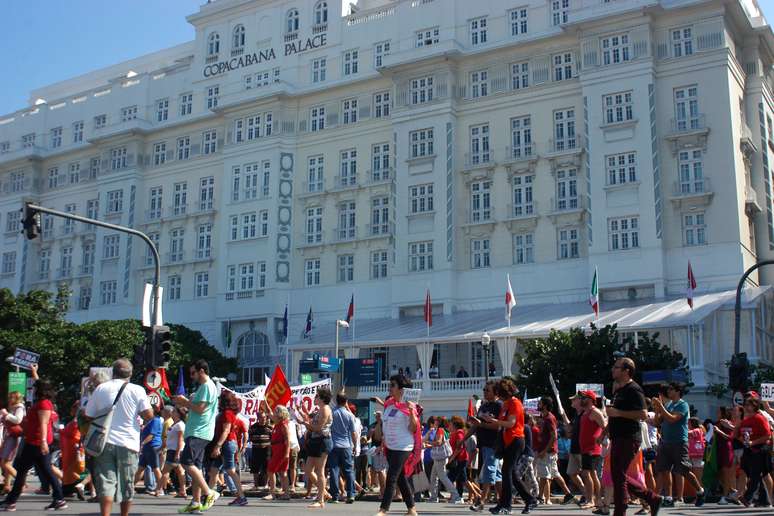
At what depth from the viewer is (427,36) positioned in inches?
1967

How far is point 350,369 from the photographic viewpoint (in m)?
39.4

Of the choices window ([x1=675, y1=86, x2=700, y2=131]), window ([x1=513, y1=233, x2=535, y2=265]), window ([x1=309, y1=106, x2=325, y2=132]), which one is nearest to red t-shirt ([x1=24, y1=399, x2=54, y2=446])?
window ([x1=513, y1=233, x2=535, y2=265])

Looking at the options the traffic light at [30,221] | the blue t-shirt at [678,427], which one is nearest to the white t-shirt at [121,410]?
the blue t-shirt at [678,427]

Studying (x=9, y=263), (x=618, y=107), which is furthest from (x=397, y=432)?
(x=9, y=263)

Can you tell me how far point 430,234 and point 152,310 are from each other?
1012 inches

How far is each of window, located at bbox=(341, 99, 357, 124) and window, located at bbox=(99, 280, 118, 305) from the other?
62.0 feet

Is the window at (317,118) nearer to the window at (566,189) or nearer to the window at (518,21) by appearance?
the window at (518,21)

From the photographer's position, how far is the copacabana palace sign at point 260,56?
5434 cm

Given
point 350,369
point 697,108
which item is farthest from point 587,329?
point 697,108

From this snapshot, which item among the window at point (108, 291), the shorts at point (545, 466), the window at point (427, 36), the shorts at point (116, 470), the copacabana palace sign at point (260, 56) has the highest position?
the copacabana palace sign at point (260, 56)

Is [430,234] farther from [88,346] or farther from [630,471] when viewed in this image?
[630,471]

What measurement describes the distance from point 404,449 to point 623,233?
31987mm

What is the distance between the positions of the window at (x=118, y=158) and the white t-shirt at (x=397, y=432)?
52179 mm

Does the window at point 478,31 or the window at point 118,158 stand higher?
the window at point 478,31
